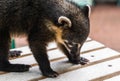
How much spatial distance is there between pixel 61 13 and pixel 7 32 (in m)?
0.46

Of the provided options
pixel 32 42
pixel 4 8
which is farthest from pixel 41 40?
pixel 4 8

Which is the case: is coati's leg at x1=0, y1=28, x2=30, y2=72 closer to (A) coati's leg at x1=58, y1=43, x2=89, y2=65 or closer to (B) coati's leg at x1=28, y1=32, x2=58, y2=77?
(B) coati's leg at x1=28, y1=32, x2=58, y2=77

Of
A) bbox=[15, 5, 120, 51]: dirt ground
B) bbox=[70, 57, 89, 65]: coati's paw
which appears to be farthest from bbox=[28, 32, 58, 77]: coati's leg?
bbox=[15, 5, 120, 51]: dirt ground

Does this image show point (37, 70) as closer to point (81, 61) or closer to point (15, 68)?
point (15, 68)

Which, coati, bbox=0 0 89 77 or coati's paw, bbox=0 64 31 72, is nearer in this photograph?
coati, bbox=0 0 89 77

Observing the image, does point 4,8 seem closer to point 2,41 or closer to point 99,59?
point 2,41

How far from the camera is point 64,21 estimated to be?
7.02ft

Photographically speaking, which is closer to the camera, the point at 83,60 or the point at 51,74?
the point at 51,74

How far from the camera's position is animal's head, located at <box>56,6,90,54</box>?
2.16 metres

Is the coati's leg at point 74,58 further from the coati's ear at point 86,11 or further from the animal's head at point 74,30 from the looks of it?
the coati's ear at point 86,11

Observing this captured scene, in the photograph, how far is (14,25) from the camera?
2.33 metres

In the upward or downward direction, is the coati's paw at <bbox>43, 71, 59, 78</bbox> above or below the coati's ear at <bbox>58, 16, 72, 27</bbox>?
below

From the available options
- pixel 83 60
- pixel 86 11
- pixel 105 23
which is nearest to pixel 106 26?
pixel 105 23

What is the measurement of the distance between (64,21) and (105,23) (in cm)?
374
